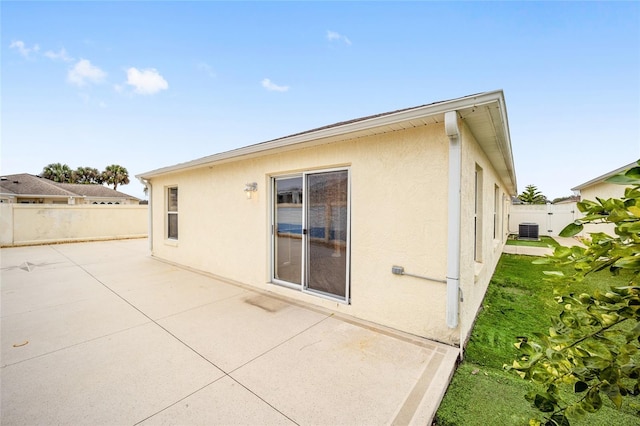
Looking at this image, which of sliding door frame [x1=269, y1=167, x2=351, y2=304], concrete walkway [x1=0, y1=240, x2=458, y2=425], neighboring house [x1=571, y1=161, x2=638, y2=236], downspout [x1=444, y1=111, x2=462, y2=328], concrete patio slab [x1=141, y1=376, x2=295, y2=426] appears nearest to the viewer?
concrete patio slab [x1=141, y1=376, x2=295, y2=426]

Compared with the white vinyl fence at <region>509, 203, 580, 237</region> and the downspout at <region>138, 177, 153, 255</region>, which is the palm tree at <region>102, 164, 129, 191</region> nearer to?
the downspout at <region>138, 177, 153, 255</region>

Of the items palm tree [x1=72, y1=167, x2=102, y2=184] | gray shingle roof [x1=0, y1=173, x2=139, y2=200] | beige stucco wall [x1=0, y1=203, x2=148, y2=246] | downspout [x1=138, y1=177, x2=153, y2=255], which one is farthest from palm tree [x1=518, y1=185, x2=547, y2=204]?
palm tree [x1=72, y1=167, x2=102, y2=184]

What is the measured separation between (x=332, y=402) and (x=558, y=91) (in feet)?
40.1

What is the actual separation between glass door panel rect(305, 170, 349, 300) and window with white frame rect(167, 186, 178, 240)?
5.69m

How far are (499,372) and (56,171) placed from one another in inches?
2146

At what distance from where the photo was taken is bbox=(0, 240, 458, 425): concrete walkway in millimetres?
2357

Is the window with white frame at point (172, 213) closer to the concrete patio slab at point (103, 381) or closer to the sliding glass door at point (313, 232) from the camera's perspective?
the sliding glass door at point (313, 232)

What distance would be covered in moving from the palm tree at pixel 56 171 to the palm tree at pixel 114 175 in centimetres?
442

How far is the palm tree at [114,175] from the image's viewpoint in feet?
136

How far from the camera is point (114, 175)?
42.0 meters

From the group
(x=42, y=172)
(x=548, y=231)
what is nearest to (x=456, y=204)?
(x=548, y=231)

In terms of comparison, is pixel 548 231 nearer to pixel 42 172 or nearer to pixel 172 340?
pixel 172 340

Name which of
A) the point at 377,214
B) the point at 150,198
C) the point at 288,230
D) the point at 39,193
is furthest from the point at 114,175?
the point at 377,214

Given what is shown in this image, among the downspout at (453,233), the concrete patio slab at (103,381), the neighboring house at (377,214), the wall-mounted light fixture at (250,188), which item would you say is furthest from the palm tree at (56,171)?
the downspout at (453,233)
